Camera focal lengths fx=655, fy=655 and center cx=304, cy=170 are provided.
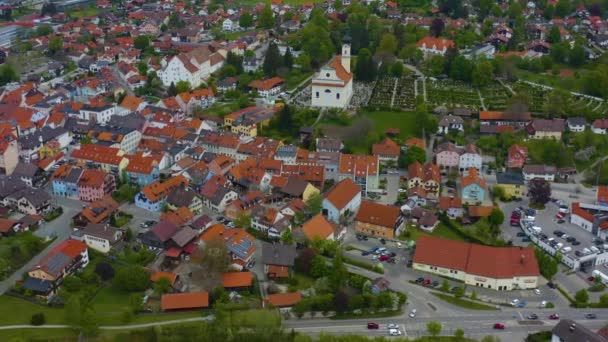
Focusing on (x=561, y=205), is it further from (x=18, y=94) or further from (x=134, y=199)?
(x=18, y=94)

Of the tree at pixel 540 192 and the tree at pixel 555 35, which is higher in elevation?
the tree at pixel 555 35

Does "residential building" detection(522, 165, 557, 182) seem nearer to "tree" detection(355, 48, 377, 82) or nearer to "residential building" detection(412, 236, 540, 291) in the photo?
"residential building" detection(412, 236, 540, 291)

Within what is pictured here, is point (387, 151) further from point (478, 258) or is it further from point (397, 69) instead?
point (397, 69)

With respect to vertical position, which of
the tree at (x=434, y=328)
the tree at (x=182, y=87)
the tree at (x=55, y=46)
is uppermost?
the tree at (x=55, y=46)

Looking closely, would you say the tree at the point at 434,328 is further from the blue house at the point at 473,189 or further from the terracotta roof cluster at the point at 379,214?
the blue house at the point at 473,189

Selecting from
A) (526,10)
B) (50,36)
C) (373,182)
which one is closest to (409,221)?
(373,182)

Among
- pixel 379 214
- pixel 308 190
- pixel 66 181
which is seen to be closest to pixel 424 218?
pixel 379 214

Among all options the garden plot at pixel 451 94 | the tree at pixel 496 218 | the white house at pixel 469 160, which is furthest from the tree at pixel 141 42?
the tree at pixel 496 218

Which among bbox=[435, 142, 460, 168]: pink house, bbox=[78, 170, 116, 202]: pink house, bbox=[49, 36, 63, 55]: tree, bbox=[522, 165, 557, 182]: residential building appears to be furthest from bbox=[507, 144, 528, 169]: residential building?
bbox=[49, 36, 63, 55]: tree
